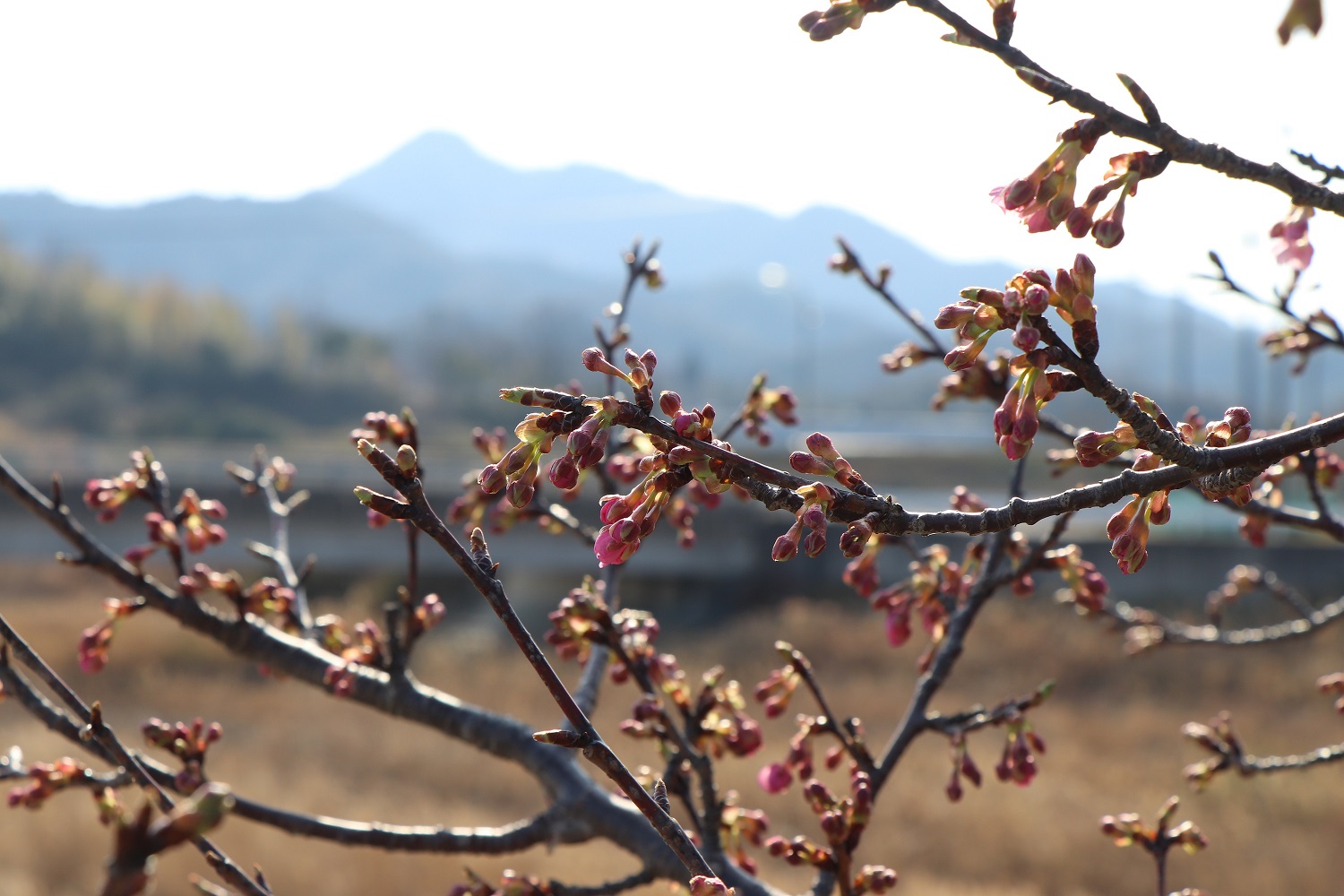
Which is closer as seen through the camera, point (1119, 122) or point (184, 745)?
point (1119, 122)

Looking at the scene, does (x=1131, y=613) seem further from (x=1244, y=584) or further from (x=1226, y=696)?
(x=1226, y=696)

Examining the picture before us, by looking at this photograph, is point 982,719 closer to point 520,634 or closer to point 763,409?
point 763,409

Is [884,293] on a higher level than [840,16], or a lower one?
higher

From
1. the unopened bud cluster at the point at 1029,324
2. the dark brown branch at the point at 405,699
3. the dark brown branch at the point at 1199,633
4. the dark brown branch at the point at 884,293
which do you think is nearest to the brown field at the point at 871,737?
the dark brown branch at the point at 1199,633

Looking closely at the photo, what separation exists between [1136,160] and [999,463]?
1684 inches

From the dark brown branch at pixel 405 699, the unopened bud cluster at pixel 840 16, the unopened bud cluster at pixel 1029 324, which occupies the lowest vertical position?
the dark brown branch at pixel 405 699

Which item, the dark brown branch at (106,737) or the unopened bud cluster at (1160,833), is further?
the unopened bud cluster at (1160,833)

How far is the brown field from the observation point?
47.3 ft

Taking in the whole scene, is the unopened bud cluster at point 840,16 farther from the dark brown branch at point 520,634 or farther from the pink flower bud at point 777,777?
the pink flower bud at point 777,777

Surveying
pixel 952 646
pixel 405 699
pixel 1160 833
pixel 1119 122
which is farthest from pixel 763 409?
pixel 1119 122

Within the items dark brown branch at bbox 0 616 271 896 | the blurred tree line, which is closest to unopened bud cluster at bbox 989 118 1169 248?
dark brown branch at bbox 0 616 271 896

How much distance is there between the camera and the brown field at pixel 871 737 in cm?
1443

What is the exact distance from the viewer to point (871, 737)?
19.3 m

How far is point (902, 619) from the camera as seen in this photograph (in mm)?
2615
